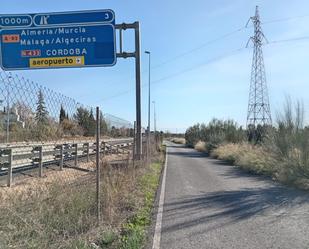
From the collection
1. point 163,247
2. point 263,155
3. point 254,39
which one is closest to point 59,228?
point 163,247

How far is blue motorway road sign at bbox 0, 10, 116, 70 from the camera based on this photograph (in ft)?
45.5

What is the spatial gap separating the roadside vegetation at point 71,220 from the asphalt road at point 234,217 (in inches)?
24.7

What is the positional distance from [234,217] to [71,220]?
352 cm

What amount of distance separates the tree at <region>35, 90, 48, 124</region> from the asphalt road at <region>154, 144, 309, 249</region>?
3.47m

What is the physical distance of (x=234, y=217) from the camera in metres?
10.6

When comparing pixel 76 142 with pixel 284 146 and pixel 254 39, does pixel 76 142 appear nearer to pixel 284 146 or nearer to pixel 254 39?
pixel 284 146

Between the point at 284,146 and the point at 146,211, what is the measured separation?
10925 millimetres

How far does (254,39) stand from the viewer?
42625mm

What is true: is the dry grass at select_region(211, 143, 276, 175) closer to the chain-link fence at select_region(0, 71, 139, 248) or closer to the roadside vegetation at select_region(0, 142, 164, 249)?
the chain-link fence at select_region(0, 71, 139, 248)

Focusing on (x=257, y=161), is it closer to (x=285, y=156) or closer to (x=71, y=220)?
(x=285, y=156)

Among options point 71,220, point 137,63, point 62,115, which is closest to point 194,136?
point 137,63

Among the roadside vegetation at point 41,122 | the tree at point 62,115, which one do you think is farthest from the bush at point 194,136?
the tree at point 62,115

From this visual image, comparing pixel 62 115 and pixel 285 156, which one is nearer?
pixel 62 115

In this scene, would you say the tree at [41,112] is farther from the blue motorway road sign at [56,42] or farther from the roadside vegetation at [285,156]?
the roadside vegetation at [285,156]
